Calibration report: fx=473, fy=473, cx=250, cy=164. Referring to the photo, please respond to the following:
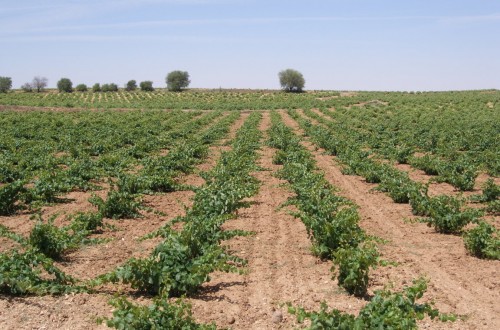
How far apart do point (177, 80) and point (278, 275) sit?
111964 millimetres

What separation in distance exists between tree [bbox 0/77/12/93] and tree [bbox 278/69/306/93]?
2570 inches

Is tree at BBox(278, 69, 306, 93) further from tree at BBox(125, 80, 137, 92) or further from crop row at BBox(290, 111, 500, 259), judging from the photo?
crop row at BBox(290, 111, 500, 259)

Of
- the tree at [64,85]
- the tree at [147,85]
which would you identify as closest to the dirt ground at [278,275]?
the tree at [147,85]

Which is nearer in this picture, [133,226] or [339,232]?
[339,232]

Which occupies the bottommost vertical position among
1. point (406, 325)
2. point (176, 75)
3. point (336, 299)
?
point (336, 299)

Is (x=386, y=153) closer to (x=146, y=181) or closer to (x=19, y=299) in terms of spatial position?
(x=146, y=181)

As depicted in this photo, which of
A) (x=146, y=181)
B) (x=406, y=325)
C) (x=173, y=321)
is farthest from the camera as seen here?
(x=146, y=181)

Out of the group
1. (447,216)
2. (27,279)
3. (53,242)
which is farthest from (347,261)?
(53,242)

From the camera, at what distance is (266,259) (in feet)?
28.1

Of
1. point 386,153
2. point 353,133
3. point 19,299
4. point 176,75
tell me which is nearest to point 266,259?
point 19,299

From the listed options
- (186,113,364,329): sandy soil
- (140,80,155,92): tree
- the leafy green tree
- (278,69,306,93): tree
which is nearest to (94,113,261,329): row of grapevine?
(186,113,364,329): sandy soil

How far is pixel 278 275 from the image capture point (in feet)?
25.6

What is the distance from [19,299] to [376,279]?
5.35 m

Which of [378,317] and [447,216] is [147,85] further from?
[378,317]
